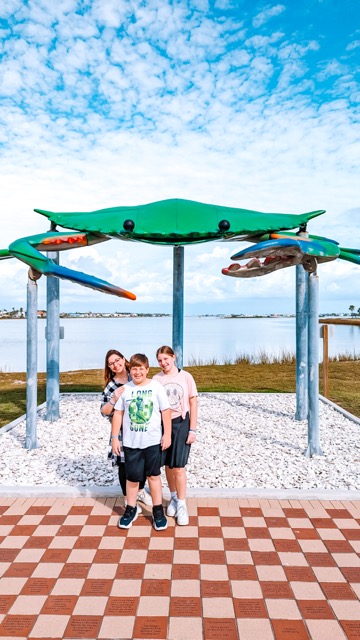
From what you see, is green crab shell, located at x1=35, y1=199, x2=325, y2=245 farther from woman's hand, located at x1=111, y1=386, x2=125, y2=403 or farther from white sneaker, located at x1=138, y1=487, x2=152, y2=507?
white sneaker, located at x1=138, y1=487, x2=152, y2=507

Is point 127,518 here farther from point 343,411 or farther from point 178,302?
point 343,411

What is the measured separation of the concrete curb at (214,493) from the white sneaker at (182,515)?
1.47 ft

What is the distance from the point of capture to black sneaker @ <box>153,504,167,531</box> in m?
3.29

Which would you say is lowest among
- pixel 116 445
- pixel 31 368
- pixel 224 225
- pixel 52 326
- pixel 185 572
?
pixel 185 572

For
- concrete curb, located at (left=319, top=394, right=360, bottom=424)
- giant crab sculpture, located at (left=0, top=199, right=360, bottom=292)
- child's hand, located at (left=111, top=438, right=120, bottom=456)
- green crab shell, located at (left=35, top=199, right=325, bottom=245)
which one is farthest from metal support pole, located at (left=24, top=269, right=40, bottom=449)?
concrete curb, located at (left=319, top=394, right=360, bottom=424)

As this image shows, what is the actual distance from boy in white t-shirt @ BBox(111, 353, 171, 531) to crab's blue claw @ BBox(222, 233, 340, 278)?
1.94 metres

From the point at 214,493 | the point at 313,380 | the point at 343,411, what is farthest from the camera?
the point at 343,411

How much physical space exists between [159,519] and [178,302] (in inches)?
157

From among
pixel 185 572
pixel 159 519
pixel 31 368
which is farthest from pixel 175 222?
pixel 185 572

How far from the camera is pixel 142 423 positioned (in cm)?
316

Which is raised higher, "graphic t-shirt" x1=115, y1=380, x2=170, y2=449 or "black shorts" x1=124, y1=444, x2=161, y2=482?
"graphic t-shirt" x1=115, y1=380, x2=170, y2=449

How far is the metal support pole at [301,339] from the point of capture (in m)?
6.43

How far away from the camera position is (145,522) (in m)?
3.44

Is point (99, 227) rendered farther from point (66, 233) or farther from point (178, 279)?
point (178, 279)
